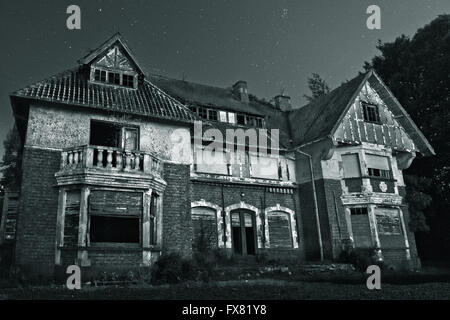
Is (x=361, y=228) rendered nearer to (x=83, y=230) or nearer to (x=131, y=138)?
(x=131, y=138)

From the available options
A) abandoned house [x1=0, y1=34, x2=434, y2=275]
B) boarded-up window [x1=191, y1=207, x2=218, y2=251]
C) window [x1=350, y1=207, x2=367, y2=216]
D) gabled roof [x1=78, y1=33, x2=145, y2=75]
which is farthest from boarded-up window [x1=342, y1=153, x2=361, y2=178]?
gabled roof [x1=78, y1=33, x2=145, y2=75]

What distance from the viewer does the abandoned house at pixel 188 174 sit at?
47.6ft

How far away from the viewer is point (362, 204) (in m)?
21.2

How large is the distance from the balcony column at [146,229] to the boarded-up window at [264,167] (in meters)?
7.73

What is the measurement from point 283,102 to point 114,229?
1552 centimetres

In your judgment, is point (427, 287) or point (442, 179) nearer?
point (427, 287)

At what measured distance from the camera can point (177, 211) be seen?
16.6 metres

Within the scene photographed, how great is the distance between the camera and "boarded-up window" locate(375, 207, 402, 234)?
2144 centimetres

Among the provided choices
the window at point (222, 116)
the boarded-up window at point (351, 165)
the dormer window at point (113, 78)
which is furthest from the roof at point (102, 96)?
the boarded-up window at point (351, 165)
